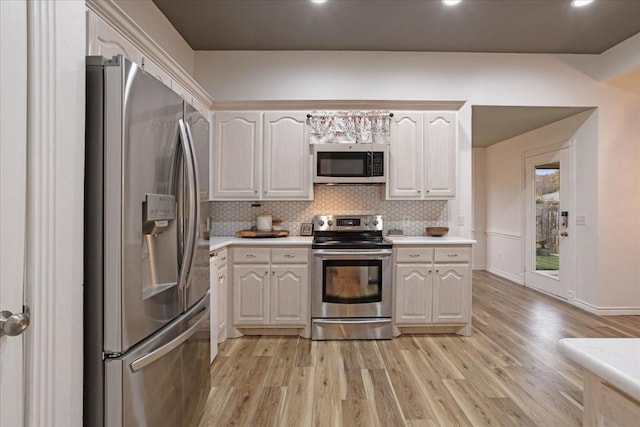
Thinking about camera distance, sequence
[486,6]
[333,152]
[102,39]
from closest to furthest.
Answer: [102,39] → [486,6] → [333,152]

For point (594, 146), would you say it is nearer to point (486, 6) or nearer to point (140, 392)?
point (486, 6)

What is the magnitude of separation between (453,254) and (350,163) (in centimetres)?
138

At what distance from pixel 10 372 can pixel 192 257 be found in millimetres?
742

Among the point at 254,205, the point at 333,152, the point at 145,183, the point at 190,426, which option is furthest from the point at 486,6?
the point at 190,426

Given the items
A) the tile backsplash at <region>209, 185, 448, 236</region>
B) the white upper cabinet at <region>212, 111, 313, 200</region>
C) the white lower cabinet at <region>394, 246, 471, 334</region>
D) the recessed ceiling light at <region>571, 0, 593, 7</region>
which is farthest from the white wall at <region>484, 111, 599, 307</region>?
the white upper cabinet at <region>212, 111, 313, 200</region>

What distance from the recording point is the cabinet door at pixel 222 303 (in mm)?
2860

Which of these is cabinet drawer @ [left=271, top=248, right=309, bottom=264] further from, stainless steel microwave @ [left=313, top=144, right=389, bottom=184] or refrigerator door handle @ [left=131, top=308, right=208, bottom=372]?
refrigerator door handle @ [left=131, top=308, right=208, bottom=372]

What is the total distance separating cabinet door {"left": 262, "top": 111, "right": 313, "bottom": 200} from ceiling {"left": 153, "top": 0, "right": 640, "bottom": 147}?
847 millimetres

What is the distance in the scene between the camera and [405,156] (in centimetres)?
345

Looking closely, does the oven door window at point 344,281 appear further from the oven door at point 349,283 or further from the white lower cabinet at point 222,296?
the white lower cabinet at point 222,296

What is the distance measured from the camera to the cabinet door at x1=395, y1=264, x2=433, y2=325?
3.18 metres

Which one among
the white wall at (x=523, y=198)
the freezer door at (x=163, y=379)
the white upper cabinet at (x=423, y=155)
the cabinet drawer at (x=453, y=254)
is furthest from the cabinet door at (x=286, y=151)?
the white wall at (x=523, y=198)

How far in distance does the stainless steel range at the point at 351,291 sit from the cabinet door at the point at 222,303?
819 millimetres

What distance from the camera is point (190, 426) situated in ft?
5.01
